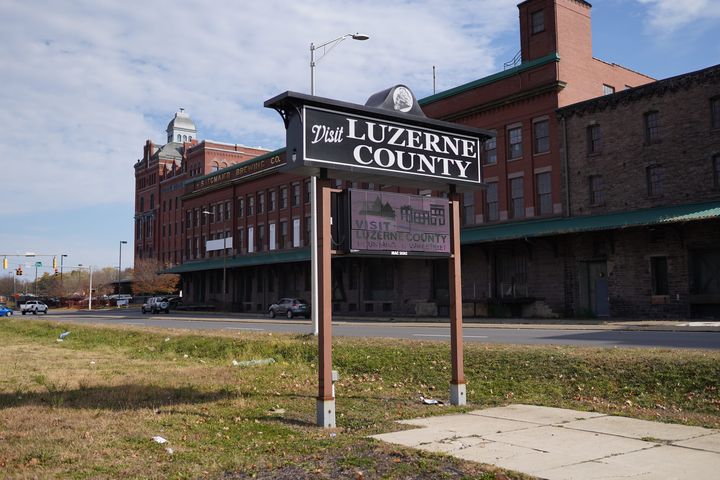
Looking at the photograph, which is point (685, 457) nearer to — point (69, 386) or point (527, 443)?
point (527, 443)

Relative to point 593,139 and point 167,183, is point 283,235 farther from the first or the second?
point 167,183

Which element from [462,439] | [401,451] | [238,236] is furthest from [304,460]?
[238,236]

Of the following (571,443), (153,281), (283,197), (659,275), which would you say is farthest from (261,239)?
→ (571,443)

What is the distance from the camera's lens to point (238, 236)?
228 ft

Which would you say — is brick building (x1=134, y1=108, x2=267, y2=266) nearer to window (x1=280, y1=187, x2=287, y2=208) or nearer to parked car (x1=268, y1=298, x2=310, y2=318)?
window (x1=280, y1=187, x2=287, y2=208)

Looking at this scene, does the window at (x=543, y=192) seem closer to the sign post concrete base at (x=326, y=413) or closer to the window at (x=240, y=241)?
the sign post concrete base at (x=326, y=413)

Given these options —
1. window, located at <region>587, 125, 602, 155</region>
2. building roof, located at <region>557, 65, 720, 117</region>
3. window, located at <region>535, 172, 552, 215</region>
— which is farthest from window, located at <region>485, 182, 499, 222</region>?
window, located at <region>587, 125, 602, 155</region>

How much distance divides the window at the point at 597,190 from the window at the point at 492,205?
21.9ft

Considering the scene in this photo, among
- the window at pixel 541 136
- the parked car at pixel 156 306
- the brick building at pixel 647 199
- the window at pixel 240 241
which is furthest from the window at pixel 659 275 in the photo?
the window at pixel 240 241

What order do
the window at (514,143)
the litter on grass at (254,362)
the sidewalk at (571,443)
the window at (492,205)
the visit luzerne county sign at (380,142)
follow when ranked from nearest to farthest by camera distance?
the sidewalk at (571,443), the visit luzerne county sign at (380,142), the litter on grass at (254,362), the window at (514,143), the window at (492,205)

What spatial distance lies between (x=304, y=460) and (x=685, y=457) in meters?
3.67

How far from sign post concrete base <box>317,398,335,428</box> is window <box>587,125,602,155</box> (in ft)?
98.8

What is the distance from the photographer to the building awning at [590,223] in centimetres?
2870

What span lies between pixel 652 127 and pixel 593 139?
335 centimetres
